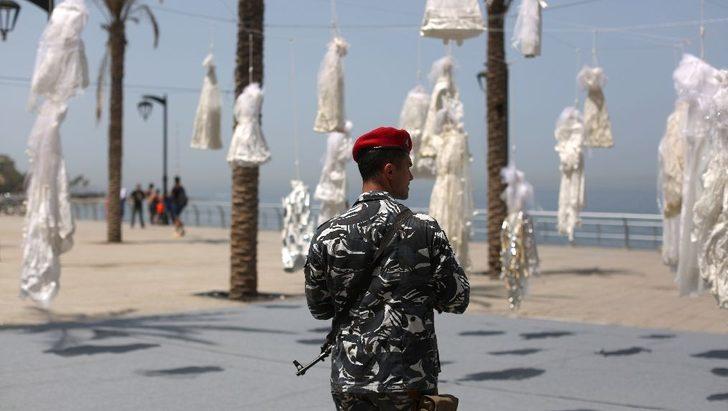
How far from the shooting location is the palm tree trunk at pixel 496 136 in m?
16.1

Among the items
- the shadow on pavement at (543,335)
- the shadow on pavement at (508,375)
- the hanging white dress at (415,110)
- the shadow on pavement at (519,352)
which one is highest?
the hanging white dress at (415,110)

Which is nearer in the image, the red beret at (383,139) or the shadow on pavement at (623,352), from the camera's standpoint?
the red beret at (383,139)

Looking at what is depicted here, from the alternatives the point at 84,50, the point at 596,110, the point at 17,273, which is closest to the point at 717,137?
the point at 84,50

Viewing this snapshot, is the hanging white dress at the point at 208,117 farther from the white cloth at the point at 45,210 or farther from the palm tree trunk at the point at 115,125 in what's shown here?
the palm tree trunk at the point at 115,125

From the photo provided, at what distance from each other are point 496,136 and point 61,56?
318 inches

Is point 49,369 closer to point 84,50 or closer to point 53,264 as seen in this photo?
point 53,264

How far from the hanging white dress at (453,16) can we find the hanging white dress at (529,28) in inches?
17.6

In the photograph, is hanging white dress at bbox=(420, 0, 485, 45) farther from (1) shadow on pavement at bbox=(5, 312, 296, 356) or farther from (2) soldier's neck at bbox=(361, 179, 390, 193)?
Answer: (2) soldier's neck at bbox=(361, 179, 390, 193)

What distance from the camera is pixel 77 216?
4269 cm

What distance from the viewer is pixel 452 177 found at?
1277 centimetres

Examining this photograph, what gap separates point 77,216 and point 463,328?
34.6 m

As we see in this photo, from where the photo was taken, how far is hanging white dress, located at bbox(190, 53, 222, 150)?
1418 centimetres

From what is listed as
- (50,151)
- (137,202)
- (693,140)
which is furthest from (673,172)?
(137,202)

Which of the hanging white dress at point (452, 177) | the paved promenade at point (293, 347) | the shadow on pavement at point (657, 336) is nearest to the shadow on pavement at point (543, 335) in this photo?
the paved promenade at point (293, 347)
